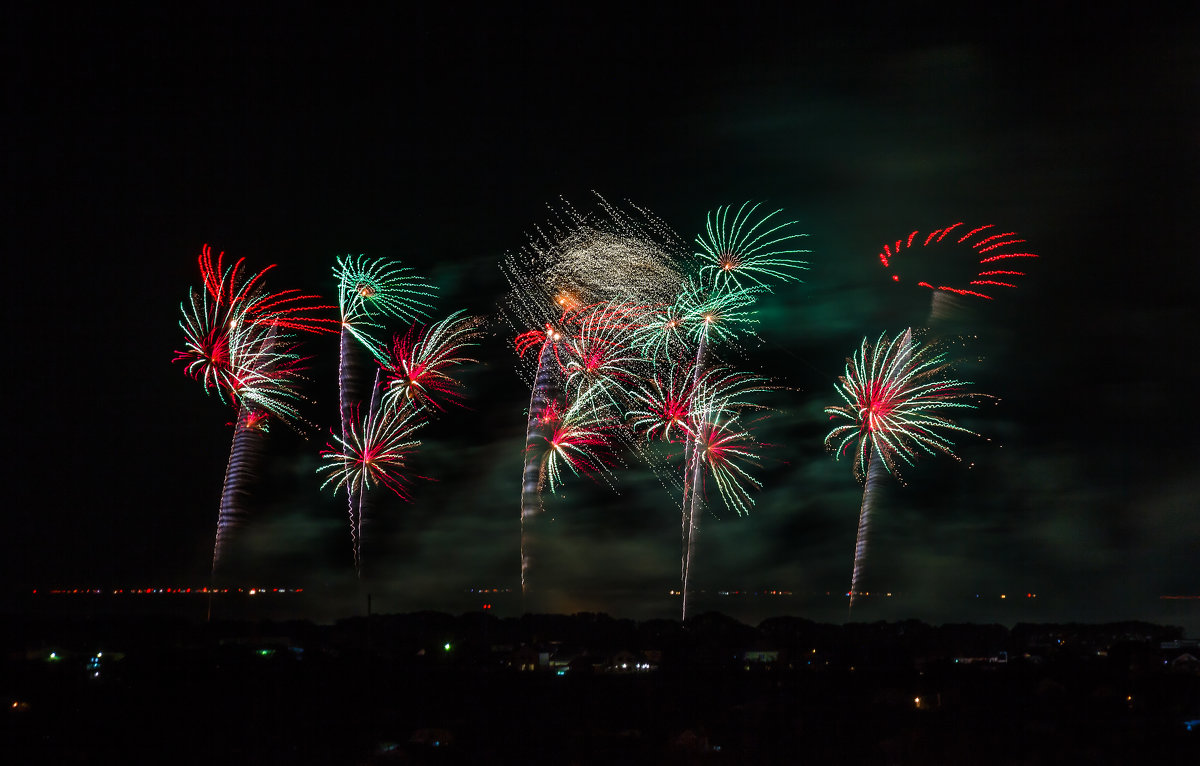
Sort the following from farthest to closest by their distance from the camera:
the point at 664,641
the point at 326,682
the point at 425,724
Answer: the point at 664,641 < the point at 326,682 < the point at 425,724

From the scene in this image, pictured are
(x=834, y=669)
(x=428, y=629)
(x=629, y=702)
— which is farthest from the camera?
(x=428, y=629)

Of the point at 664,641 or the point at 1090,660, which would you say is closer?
the point at 1090,660

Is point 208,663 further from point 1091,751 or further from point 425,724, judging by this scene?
point 1091,751

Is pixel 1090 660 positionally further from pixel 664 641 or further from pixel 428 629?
pixel 428 629

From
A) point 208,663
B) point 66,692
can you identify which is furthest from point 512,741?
point 208,663

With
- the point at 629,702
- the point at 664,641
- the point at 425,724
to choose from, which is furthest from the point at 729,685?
the point at 664,641

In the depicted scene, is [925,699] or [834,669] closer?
[925,699]
